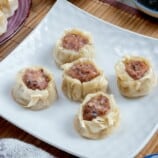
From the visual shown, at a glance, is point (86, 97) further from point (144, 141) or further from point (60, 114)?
point (144, 141)

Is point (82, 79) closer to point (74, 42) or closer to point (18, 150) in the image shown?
point (74, 42)

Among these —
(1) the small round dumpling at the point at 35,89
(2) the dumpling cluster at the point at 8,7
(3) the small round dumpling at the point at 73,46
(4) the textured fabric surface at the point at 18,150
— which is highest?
(3) the small round dumpling at the point at 73,46

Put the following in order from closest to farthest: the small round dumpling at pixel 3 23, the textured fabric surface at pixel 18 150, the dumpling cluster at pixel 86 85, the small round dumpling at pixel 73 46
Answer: the textured fabric surface at pixel 18 150 → the dumpling cluster at pixel 86 85 → the small round dumpling at pixel 73 46 → the small round dumpling at pixel 3 23

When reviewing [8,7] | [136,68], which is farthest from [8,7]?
[136,68]

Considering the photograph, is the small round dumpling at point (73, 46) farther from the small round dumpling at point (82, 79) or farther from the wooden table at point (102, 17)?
the wooden table at point (102, 17)

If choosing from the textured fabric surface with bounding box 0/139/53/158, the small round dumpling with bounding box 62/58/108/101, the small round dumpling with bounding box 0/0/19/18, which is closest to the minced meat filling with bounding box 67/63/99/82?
the small round dumpling with bounding box 62/58/108/101

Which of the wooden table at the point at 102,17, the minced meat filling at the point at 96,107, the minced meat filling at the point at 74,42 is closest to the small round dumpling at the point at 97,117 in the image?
the minced meat filling at the point at 96,107
